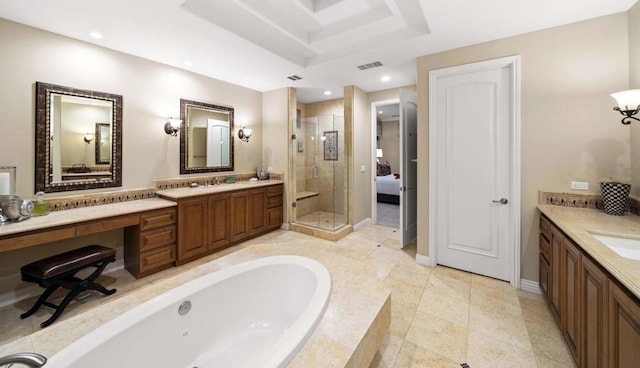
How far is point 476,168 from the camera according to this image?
279 centimetres

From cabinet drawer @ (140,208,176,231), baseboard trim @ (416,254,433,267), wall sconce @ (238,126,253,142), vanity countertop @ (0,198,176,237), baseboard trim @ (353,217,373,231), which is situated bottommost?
baseboard trim @ (416,254,433,267)

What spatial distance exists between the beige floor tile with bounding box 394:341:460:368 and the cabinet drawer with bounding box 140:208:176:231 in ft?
9.27

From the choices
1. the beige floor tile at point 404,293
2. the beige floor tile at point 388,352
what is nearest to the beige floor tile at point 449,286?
the beige floor tile at point 404,293

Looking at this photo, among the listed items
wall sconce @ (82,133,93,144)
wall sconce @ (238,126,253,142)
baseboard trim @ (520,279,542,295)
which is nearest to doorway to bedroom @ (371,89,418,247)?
baseboard trim @ (520,279,542,295)

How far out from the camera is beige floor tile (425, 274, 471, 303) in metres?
2.48

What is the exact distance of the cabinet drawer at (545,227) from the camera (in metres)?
2.18

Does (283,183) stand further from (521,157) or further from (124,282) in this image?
(521,157)

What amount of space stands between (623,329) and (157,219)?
3726 mm

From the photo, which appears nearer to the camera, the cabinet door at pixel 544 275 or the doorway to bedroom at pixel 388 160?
the cabinet door at pixel 544 275

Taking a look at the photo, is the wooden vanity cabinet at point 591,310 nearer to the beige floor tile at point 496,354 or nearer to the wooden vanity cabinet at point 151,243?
the beige floor tile at point 496,354

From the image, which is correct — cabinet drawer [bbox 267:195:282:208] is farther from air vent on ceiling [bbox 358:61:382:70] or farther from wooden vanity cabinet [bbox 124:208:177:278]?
air vent on ceiling [bbox 358:61:382:70]

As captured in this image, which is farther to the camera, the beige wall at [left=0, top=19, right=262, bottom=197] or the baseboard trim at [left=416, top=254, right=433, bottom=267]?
the baseboard trim at [left=416, top=254, right=433, bottom=267]

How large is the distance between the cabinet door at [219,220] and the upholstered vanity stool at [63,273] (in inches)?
45.3

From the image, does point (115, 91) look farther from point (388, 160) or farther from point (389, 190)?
point (388, 160)
